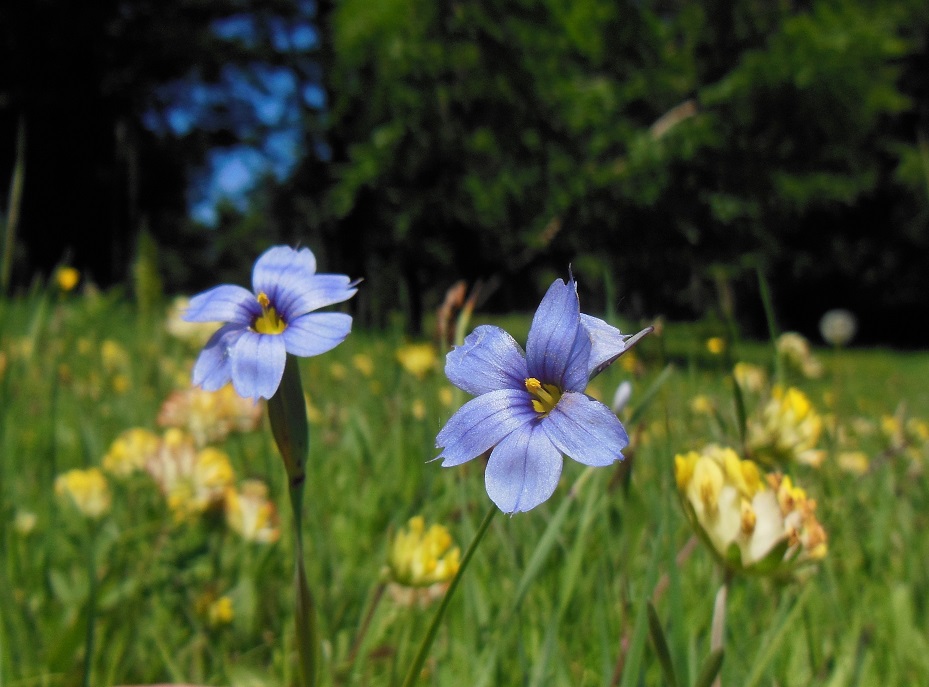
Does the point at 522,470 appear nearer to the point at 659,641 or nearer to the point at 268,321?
the point at 659,641

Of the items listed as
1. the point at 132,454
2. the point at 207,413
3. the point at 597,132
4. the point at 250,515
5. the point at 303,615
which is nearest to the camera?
the point at 303,615

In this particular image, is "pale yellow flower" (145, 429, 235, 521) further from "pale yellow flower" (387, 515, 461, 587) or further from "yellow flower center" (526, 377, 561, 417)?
"yellow flower center" (526, 377, 561, 417)

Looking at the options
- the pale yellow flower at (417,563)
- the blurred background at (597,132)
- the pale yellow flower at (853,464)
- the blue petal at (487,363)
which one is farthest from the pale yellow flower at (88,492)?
the blurred background at (597,132)

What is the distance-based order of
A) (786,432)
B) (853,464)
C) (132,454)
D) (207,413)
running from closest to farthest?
(786,432)
(132,454)
(207,413)
(853,464)

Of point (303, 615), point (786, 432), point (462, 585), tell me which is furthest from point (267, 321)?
point (786, 432)

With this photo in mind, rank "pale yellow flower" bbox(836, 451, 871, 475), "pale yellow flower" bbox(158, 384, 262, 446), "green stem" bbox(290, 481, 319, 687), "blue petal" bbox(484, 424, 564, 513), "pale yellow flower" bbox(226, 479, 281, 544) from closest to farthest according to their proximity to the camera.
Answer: "blue petal" bbox(484, 424, 564, 513)
"green stem" bbox(290, 481, 319, 687)
"pale yellow flower" bbox(226, 479, 281, 544)
"pale yellow flower" bbox(158, 384, 262, 446)
"pale yellow flower" bbox(836, 451, 871, 475)

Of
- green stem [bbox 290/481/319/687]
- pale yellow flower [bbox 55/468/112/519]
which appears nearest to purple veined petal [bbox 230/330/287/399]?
green stem [bbox 290/481/319/687]

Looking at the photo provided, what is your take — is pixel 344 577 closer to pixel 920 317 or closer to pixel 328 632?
pixel 328 632
